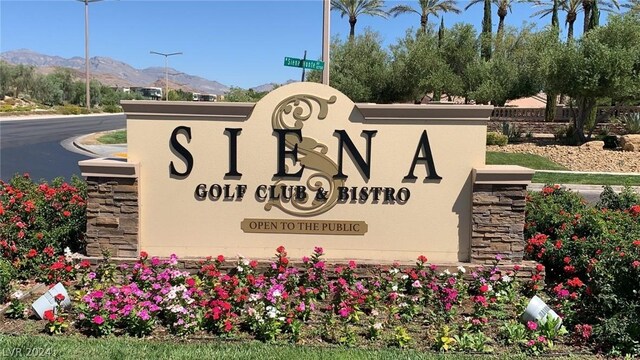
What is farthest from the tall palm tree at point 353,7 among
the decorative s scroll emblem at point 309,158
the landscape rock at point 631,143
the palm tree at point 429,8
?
the decorative s scroll emblem at point 309,158

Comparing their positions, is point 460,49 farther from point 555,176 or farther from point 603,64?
point 555,176

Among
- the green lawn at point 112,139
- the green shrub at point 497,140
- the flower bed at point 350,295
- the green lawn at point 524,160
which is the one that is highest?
the green shrub at point 497,140

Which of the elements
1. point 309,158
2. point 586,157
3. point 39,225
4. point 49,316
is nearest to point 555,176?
point 586,157

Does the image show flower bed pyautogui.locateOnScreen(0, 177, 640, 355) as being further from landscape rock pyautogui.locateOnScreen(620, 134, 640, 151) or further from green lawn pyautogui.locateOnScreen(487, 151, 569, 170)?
landscape rock pyautogui.locateOnScreen(620, 134, 640, 151)

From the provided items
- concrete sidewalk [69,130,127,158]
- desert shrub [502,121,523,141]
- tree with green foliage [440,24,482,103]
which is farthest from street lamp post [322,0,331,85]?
tree with green foliage [440,24,482,103]

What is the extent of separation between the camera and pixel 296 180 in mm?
5684

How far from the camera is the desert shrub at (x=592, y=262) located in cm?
415

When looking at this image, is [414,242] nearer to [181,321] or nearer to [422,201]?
[422,201]

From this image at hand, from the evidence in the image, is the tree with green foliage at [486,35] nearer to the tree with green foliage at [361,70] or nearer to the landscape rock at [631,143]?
the tree with green foliage at [361,70]

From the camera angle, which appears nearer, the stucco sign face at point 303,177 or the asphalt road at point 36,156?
the stucco sign face at point 303,177

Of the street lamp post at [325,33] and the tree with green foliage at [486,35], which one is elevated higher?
the tree with green foliage at [486,35]

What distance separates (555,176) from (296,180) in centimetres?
1210

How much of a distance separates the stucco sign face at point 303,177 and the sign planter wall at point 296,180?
0.03 ft

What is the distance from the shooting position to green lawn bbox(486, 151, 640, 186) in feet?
48.2
